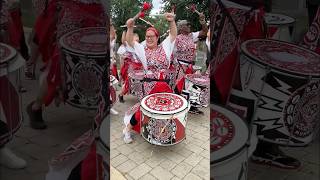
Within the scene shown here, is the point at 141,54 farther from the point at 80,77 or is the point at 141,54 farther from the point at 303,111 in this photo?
the point at 303,111

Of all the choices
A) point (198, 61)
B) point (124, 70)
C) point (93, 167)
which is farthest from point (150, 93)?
point (198, 61)

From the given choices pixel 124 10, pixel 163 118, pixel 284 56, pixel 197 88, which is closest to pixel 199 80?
pixel 197 88

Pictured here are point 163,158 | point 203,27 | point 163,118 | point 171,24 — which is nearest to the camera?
point 163,118

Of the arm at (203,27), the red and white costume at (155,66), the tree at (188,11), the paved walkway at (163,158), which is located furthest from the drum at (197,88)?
the tree at (188,11)

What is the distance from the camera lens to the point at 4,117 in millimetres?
1016

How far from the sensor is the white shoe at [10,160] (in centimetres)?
103

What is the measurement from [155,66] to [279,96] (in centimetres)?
237

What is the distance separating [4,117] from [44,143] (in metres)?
0.16

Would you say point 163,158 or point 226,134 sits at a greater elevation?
point 226,134

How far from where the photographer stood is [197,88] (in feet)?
13.6

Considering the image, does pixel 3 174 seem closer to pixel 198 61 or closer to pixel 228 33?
pixel 228 33

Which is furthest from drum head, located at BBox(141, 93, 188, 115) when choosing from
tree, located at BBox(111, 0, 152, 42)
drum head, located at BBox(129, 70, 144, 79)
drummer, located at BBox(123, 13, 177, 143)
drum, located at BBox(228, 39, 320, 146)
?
tree, located at BBox(111, 0, 152, 42)

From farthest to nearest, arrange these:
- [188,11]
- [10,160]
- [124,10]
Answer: [124,10] → [188,11] → [10,160]

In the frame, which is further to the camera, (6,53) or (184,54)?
(184,54)
